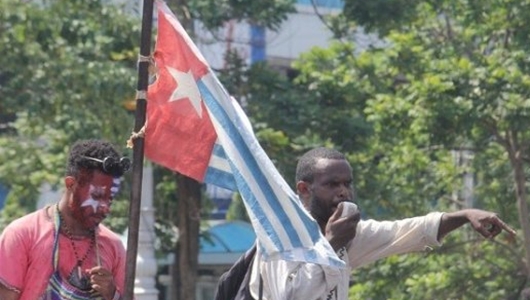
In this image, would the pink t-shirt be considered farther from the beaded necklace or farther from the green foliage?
the green foliage

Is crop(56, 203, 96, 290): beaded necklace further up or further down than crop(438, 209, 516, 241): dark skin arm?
further down

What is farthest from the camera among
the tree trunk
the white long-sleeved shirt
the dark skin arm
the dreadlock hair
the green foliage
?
the tree trunk

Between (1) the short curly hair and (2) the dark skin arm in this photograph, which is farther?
(1) the short curly hair

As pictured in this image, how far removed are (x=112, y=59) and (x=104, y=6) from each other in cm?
49

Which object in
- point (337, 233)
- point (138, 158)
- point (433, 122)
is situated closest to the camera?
point (337, 233)

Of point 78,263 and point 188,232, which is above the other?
point 78,263

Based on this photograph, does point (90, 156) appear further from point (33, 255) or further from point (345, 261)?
point (345, 261)

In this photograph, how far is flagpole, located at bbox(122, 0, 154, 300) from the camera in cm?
549

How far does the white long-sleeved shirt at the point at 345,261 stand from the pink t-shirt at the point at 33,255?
2.46 ft

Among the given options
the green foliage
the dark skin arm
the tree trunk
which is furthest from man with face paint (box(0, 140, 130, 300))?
the tree trunk

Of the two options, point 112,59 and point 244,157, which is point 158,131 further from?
point 112,59

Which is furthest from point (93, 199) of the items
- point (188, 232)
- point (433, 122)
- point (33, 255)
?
point (188, 232)

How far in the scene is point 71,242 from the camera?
18.5 feet

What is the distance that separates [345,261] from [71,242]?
105 centimetres
